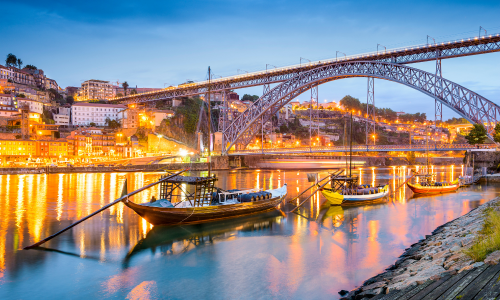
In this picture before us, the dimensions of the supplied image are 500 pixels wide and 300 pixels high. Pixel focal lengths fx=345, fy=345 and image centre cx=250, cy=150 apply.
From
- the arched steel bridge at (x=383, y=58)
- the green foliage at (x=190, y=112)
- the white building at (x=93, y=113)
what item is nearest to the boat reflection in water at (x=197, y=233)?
the arched steel bridge at (x=383, y=58)

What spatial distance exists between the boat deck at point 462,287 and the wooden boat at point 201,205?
31.4 feet

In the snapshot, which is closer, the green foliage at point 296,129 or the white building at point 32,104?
the white building at point 32,104

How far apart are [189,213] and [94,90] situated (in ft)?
320

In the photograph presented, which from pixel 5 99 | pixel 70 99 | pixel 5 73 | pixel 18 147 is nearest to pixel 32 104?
pixel 5 99

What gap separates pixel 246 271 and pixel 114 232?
6.89 metres

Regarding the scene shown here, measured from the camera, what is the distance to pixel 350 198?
2041 centimetres

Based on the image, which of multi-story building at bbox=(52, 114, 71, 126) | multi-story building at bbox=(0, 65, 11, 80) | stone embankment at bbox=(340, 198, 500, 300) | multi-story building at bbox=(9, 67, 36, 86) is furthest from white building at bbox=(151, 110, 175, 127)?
stone embankment at bbox=(340, 198, 500, 300)

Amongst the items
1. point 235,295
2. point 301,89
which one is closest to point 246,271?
point 235,295

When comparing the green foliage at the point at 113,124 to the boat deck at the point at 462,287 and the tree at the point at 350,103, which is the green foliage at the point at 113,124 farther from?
the tree at the point at 350,103

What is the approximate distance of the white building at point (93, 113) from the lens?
74.9m

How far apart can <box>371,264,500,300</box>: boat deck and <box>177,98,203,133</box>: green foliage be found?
6191 centimetres

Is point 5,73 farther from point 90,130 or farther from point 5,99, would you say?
point 90,130

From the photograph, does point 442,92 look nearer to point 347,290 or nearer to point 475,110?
point 475,110

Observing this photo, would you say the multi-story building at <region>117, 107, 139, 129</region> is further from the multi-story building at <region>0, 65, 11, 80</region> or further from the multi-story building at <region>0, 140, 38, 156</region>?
the multi-story building at <region>0, 65, 11, 80</region>
